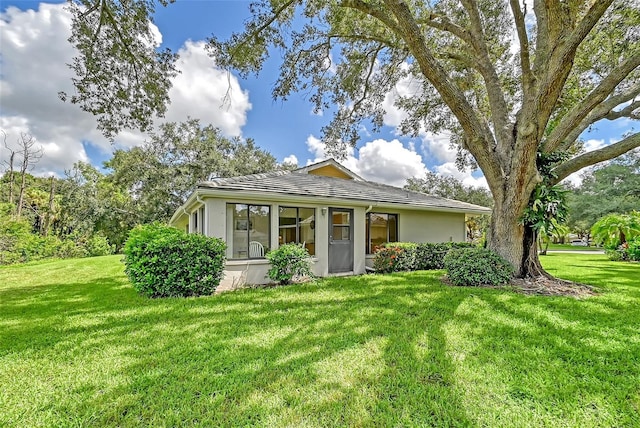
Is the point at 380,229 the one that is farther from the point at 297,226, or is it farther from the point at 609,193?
the point at 609,193

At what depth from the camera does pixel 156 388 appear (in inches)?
112

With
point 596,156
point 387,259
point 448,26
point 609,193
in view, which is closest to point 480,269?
point 387,259

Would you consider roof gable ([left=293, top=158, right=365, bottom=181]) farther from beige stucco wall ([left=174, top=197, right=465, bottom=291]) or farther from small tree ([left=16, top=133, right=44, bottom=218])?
small tree ([left=16, top=133, right=44, bottom=218])

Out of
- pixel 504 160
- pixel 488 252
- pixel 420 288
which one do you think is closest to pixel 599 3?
pixel 504 160

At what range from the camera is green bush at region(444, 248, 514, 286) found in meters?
7.47

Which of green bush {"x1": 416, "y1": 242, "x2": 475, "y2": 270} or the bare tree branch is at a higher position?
the bare tree branch

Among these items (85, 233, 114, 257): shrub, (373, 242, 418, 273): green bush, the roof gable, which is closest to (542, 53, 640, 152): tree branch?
(373, 242, 418, 273): green bush

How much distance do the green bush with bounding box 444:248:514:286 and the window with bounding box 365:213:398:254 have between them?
150 inches

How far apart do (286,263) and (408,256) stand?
493 cm

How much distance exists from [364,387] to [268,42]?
9.76m

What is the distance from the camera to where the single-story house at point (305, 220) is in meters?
7.91

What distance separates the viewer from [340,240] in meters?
9.96

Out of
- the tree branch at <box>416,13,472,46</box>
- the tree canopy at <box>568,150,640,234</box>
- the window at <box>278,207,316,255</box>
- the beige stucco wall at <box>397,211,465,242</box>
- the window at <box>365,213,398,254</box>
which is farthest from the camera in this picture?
the tree canopy at <box>568,150,640,234</box>

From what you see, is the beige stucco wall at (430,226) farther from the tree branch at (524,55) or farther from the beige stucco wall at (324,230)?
the tree branch at (524,55)
